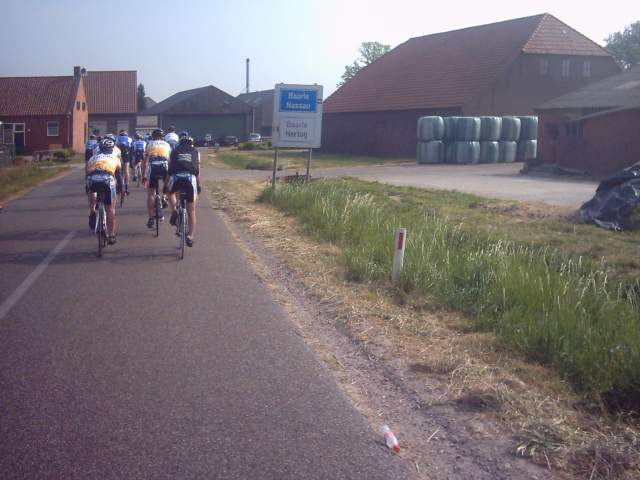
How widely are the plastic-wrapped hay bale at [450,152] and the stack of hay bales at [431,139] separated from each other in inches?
9.2

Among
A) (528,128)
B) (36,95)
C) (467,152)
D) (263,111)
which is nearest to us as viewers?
(467,152)

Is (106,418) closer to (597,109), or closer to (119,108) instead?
(597,109)

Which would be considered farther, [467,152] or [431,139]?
[431,139]

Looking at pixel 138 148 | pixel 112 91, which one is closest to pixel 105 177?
pixel 138 148

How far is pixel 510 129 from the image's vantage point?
44562mm

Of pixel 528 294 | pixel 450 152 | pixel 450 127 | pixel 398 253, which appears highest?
pixel 450 127

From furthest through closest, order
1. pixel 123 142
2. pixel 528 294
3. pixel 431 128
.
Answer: pixel 431 128
pixel 123 142
pixel 528 294

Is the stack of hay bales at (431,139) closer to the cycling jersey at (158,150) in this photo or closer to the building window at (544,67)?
the building window at (544,67)

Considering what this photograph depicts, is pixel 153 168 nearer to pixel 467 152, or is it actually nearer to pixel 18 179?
pixel 18 179

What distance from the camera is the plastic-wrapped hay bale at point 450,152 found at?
43625 millimetres

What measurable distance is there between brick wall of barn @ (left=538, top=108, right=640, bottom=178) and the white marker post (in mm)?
23057

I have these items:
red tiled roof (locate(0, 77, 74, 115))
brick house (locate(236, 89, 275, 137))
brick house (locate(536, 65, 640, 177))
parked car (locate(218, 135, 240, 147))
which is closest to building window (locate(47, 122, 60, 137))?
red tiled roof (locate(0, 77, 74, 115))

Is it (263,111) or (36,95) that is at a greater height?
(263,111)

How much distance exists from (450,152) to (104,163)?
34.2 meters
